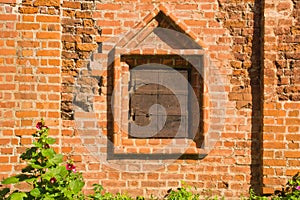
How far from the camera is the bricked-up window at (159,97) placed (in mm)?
5066

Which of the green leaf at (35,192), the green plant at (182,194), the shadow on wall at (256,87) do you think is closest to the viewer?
the green leaf at (35,192)

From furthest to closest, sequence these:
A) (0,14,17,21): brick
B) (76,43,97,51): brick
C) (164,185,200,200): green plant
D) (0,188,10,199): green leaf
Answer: (76,43,97,51): brick, (164,185,200,200): green plant, (0,14,17,21): brick, (0,188,10,199): green leaf

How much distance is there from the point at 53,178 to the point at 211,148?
6.30 ft

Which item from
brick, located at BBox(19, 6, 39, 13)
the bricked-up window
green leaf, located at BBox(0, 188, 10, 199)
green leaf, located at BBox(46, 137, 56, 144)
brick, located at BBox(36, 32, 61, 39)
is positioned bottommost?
green leaf, located at BBox(0, 188, 10, 199)

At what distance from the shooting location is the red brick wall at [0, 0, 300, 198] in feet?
15.5

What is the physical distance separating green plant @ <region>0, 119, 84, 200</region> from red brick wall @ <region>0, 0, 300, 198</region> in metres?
0.34

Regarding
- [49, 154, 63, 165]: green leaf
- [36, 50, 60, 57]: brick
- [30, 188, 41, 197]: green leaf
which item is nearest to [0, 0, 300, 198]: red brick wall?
[36, 50, 60, 57]: brick

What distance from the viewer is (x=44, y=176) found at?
429cm

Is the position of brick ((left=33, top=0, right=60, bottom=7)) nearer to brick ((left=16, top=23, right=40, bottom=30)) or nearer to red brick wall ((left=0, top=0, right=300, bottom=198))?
red brick wall ((left=0, top=0, right=300, bottom=198))

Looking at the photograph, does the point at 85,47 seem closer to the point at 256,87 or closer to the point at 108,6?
the point at 108,6

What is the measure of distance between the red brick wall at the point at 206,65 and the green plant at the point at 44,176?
0.34 metres

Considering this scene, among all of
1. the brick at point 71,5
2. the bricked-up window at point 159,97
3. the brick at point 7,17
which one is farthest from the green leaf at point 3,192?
the brick at point 71,5

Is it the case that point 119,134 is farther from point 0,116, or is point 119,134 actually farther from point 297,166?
point 297,166

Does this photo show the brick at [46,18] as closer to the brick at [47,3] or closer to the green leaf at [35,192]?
the brick at [47,3]
